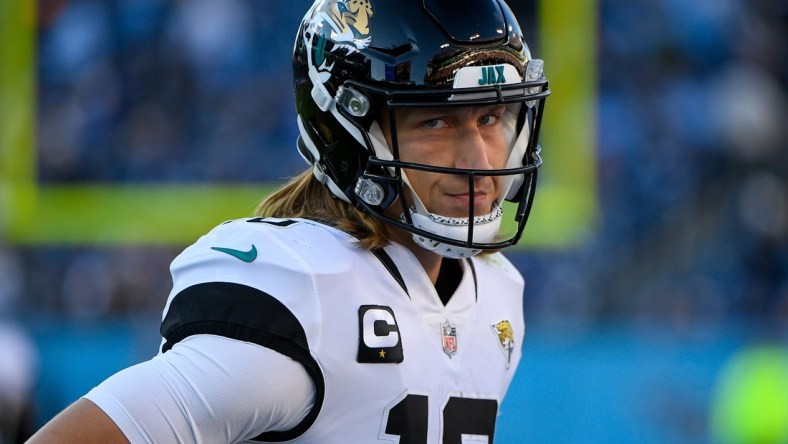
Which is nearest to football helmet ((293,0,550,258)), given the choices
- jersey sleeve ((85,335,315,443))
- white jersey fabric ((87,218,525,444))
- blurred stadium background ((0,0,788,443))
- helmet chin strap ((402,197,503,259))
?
helmet chin strap ((402,197,503,259))

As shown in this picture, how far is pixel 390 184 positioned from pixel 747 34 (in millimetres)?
5597

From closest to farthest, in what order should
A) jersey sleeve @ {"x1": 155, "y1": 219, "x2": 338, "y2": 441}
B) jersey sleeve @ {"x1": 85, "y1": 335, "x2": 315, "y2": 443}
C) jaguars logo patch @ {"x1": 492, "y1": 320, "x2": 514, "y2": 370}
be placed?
jersey sleeve @ {"x1": 85, "y1": 335, "x2": 315, "y2": 443}, jersey sleeve @ {"x1": 155, "y1": 219, "x2": 338, "y2": 441}, jaguars logo patch @ {"x1": 492, "y1": 320, "x2": 514, "y2": 370}

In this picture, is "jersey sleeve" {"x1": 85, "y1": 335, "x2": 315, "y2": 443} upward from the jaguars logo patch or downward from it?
upward

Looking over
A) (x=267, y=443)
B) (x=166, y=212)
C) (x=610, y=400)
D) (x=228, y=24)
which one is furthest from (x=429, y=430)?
(x=228, y=24)

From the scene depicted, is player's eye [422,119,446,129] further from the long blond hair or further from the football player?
the long blond hair

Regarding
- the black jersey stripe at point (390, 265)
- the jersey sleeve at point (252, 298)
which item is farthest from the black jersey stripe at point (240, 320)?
the black jersey stripe at point (390, 265)

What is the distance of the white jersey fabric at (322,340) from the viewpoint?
1.53m

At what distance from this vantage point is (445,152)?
178cm

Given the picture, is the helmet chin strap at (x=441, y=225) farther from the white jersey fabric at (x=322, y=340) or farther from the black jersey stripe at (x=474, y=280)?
the black jersey stripe at (x=474, y=280)

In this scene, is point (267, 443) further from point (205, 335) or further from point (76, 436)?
point (76, 436)

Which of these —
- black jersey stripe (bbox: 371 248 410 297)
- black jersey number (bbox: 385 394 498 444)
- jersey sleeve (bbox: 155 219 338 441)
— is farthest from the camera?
black jersey stripe (bbox: 371 248 410 297)

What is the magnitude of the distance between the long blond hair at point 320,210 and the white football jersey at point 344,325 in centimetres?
4

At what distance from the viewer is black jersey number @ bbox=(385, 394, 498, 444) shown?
5.54ft

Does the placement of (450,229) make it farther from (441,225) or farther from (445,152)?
(445,152)
